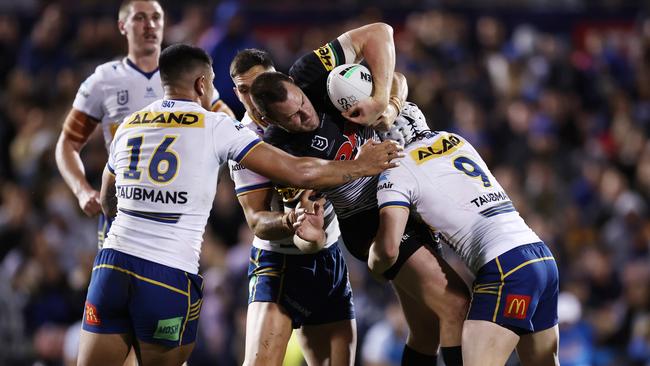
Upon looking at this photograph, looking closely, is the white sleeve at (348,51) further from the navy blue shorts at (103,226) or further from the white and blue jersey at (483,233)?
the navy blue shorts at (103,226)

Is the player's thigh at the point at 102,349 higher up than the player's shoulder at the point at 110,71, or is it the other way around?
the player's shoulder at the point at 110,71

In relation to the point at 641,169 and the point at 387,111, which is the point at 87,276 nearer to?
the point at 387,111

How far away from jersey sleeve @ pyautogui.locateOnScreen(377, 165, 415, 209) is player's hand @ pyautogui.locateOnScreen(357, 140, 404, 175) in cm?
22

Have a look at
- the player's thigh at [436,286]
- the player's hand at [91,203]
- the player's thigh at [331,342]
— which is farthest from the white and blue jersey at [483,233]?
the player's hand at [91,203]

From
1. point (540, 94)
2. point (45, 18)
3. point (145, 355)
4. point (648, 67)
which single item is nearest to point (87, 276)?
point (45, 18)

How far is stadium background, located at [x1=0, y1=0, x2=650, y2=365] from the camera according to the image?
1198 cm

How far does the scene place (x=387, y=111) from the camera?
680 centimetres

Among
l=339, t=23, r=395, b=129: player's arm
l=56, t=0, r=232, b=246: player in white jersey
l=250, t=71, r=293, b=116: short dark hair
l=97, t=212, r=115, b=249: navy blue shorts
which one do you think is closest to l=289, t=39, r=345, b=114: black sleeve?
l=339, t=23, r=395, b=129: player's arm

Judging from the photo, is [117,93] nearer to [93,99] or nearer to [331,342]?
[93,99]

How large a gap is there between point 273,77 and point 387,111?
2.80 ft

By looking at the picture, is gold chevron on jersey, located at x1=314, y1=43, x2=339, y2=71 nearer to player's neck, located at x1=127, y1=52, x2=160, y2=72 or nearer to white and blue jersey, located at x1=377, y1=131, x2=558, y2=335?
white and blue jersey, located at x1=377, y1=131, x2=558, y2=335

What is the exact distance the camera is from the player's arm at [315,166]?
6090 mm

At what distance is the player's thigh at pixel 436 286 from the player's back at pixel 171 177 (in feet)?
4.74

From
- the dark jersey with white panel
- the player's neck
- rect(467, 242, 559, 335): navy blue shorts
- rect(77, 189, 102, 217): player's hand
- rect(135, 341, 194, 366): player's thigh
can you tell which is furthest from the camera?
the player's neck
